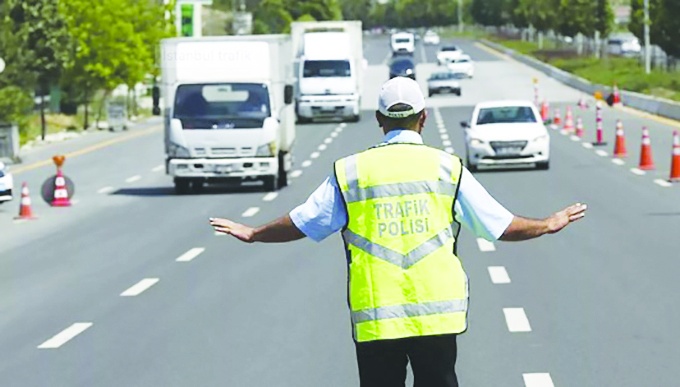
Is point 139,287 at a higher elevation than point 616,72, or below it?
higher

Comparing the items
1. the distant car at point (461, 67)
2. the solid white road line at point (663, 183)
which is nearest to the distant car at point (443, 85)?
the distant car at point (461, 67)

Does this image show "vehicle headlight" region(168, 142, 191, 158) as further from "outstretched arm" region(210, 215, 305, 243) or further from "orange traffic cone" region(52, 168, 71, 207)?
"outstretched arm" region(210, 215, 305, 243)

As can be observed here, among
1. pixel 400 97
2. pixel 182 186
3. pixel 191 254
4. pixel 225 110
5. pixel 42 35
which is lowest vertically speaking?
pixel 182 186

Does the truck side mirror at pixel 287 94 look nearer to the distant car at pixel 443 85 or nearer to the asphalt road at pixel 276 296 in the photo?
the asphalt road at pixel 276 296

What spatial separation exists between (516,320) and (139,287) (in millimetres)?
4269

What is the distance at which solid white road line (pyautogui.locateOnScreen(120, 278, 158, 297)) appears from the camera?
14.9 metres

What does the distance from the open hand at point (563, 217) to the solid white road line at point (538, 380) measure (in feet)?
12.5

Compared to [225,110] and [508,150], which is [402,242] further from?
[508,150]

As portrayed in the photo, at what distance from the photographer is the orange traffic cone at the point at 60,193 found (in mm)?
26109

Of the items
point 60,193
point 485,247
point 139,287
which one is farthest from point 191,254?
point 60,193

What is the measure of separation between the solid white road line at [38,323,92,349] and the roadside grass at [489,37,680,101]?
46.9 metres

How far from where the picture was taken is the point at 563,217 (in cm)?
606

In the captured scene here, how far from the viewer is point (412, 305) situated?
5.62 m

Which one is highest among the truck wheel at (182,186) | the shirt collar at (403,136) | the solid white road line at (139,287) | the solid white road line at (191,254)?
the shirt collar at (403,136)
